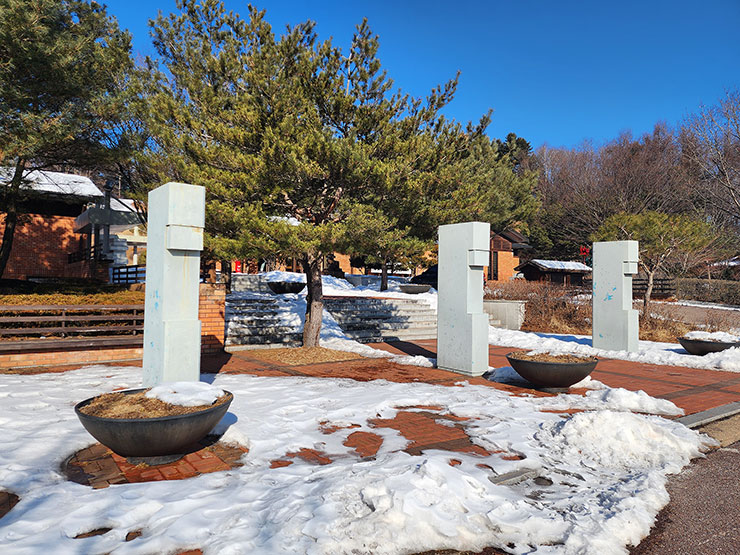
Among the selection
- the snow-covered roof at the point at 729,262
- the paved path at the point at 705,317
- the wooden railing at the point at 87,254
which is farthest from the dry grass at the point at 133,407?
the snow-covered roof at the point at 729,262

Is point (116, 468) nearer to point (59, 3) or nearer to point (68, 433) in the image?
point (68, 433)

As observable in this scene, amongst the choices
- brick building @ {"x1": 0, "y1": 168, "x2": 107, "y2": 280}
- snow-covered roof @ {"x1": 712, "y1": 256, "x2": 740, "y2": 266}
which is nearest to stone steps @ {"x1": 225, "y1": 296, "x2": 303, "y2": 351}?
brick building @ {"x1": 0, "y1": 168, "x2": 107, "y2": 280}

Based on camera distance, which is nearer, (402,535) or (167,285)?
(402,535)

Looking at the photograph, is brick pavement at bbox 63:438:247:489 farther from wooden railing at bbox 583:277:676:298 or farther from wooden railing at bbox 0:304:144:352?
wooden railing at bbox 583:277:676:298

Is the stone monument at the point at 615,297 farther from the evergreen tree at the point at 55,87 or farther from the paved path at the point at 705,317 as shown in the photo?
the evergreen tree at the point at 55,87

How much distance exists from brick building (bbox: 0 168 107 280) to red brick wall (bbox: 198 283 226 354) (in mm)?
10624

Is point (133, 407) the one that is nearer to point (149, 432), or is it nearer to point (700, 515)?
point (149, 432)

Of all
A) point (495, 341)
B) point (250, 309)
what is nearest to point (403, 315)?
point (495, 341)

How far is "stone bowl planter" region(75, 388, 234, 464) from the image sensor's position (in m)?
3.88

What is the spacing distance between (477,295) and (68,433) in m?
6.73

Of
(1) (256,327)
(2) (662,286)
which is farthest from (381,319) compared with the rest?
(2) (662,286)

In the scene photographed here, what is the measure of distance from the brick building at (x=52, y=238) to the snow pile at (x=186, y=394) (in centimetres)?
1673

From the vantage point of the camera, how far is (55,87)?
10.0 metres

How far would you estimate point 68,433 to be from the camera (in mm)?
4797
